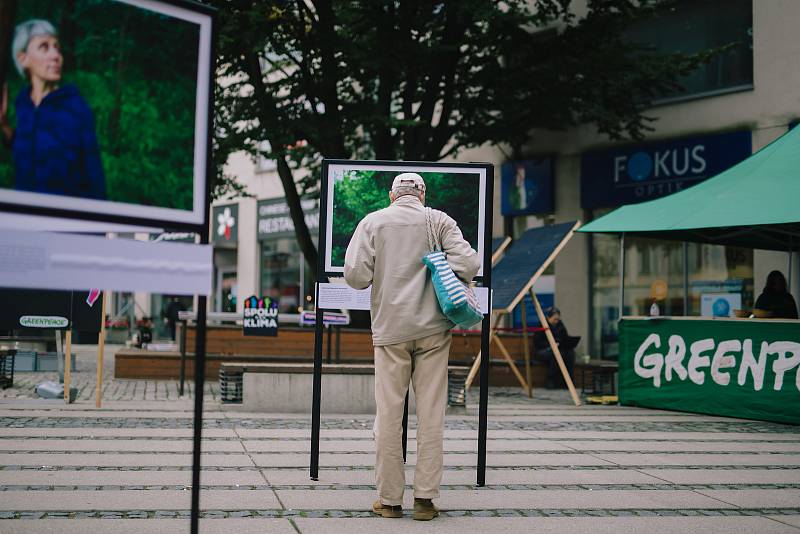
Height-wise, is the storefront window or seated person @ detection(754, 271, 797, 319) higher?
the storefront window

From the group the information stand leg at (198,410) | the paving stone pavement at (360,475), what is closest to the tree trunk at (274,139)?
the paving stone pavement at (360,475)

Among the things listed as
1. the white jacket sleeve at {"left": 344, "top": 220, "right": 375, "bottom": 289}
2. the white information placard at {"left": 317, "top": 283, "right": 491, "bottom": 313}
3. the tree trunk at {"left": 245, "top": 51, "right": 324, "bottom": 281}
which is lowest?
the white information placard at {"left": 317, "top": 283, "right": 491, "bottom": 313}

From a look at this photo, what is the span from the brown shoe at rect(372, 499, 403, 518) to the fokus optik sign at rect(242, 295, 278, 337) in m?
9.21

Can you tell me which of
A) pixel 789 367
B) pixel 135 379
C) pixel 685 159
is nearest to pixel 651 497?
pixel 789 367

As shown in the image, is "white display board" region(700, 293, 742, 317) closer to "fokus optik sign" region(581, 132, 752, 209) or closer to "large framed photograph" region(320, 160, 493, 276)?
"fokus optik sign" region(581, 132, 752, 209)

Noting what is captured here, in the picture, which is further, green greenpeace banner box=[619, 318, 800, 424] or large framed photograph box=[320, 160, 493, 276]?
green greenpeace banner box=[619, 318, 800, 424]

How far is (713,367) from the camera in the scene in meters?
12.0

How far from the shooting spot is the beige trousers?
550 centimetres

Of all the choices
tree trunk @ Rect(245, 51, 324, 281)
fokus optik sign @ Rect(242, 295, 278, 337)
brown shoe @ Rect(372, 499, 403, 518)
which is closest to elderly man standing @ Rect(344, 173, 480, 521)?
brown shoe @ Rect(372, 499, 403, 518)

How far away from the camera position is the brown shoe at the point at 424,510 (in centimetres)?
545

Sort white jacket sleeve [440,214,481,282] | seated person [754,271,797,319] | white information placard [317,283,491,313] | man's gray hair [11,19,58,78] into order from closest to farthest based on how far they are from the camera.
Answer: man's gray hair [11,19,58,78]
white jacket sleeve [440,214,481,282]
white information placard [317,283,491,313]
seated person [754,271,797,319]

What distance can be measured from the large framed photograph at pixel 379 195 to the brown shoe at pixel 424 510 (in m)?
2.24

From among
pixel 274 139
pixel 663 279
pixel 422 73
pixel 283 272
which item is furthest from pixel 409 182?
pixel 283 272

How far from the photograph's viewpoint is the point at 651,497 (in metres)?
6.32
